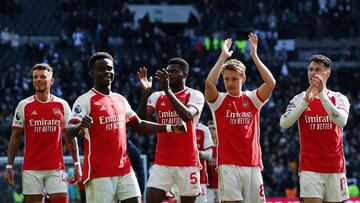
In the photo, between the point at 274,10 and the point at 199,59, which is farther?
the point at 274,10

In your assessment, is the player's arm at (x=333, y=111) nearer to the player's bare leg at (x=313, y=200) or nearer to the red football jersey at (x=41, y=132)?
the player's bare leg at (x=313, y=200)

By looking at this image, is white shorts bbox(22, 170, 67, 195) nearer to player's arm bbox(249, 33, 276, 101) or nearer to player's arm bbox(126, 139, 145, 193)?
player's arm bbox(126, 139, 145, 193)

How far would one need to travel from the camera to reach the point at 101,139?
1096cm

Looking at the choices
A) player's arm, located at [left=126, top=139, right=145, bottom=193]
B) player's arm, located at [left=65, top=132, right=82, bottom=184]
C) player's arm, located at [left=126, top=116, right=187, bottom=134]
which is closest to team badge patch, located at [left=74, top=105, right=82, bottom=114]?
player's arm, located at [left=126, top=116, right=187, bottom=134]

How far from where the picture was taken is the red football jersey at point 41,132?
13141mm

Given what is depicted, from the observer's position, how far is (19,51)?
1340 inches

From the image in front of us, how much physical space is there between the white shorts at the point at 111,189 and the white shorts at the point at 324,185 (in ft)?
7.86

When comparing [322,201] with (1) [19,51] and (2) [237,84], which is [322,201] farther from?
(1) [19,51]

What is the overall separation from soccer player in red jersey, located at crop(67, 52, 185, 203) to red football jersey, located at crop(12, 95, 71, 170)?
86.9 inches

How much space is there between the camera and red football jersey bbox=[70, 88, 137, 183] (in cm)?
1096

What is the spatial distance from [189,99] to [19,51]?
2190 centimetres

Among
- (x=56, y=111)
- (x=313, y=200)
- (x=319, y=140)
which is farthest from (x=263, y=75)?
(x=56, y=111)

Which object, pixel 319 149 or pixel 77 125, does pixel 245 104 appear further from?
pixel 77 125

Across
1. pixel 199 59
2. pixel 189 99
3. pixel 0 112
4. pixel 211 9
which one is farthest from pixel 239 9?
pixel 189 99
